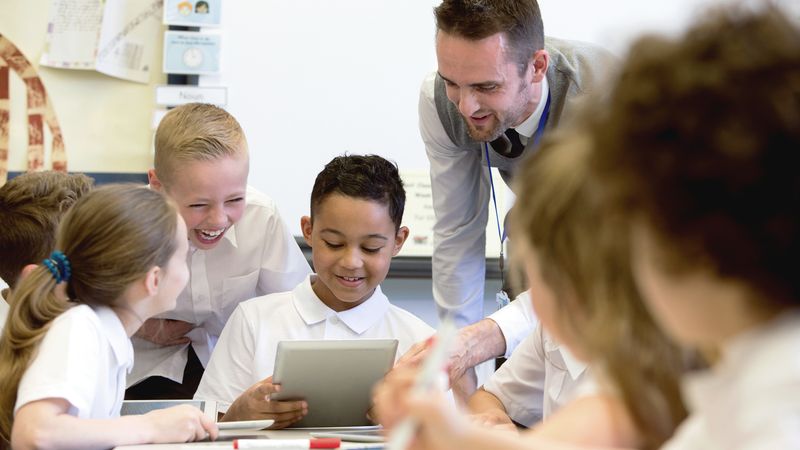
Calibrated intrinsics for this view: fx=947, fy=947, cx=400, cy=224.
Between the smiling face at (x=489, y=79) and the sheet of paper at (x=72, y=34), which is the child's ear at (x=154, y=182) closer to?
the smiling face at (x=489, y=79)

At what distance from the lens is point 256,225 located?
228cm

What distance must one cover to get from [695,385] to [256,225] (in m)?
1.77

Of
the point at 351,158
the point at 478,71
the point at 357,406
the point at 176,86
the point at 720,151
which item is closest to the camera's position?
the point at 720,151

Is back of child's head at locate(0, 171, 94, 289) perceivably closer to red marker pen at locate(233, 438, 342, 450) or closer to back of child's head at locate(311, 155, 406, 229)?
back of child's head at locate(311, 155, 406, 229)

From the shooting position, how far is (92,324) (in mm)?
1460

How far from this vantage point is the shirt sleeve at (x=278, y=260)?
2295 mm

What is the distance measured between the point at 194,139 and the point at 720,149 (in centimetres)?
167

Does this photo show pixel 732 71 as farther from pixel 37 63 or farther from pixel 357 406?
pixel 37 63

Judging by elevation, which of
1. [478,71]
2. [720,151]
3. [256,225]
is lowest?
[256,225]

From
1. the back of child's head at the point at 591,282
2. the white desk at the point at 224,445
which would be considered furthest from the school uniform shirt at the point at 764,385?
the white desk at the point at 224,445

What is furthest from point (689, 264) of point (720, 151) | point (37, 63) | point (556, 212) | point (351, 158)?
point (37, 63)

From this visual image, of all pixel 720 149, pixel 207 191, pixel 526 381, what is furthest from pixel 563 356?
pixel 720 149

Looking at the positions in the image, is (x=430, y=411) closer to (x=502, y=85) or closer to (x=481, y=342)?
(x=481, y=342)

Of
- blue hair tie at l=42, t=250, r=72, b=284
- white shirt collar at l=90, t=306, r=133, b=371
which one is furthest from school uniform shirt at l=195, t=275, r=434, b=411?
blue hair tie at l=42, t=250, r=72, b=284
